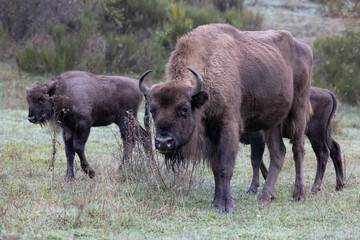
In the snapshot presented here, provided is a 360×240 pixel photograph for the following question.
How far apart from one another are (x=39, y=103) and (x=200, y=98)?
3533 mm

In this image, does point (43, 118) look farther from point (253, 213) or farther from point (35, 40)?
point (35, 40)

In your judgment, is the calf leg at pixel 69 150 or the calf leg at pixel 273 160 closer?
the calf leg at pixel 273 160

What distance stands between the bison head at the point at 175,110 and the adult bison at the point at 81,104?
6.06 feet

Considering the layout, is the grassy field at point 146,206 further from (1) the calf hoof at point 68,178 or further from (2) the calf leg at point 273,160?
(2) the calf leg at point 273,160

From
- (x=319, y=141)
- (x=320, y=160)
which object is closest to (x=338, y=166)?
(x=320, y=160)

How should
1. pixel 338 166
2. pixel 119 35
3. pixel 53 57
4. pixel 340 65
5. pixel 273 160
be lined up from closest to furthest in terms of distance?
pixel 273 160 < pixel 338 166 < pixel 53 57 < pixel 340 65 < pixel 119 35

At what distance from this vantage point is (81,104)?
923cm

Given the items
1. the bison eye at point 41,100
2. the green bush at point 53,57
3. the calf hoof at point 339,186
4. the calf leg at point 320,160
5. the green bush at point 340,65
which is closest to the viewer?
the calf hoof at point 339,186

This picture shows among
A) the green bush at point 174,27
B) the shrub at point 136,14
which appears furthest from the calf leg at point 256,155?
the shrub at point 136,14

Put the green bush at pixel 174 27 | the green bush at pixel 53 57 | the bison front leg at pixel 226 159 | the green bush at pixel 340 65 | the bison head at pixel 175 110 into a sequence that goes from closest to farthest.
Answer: the bison head at pixel 175 110 < the bison front leg at pixel 226 159 < the green bush at pixel 340 65 < the green bush at pixel 53 57 < the green bush at pixel 174 27

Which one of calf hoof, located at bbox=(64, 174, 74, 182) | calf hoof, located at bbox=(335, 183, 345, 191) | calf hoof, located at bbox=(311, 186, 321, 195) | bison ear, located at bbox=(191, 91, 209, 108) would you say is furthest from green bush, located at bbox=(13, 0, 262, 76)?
bison ear, located at bbox=(191, 91, 209, 108)

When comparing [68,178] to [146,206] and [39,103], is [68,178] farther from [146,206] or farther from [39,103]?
[146,206]

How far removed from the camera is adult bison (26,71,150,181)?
8.86 meters

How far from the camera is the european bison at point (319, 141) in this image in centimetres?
852
